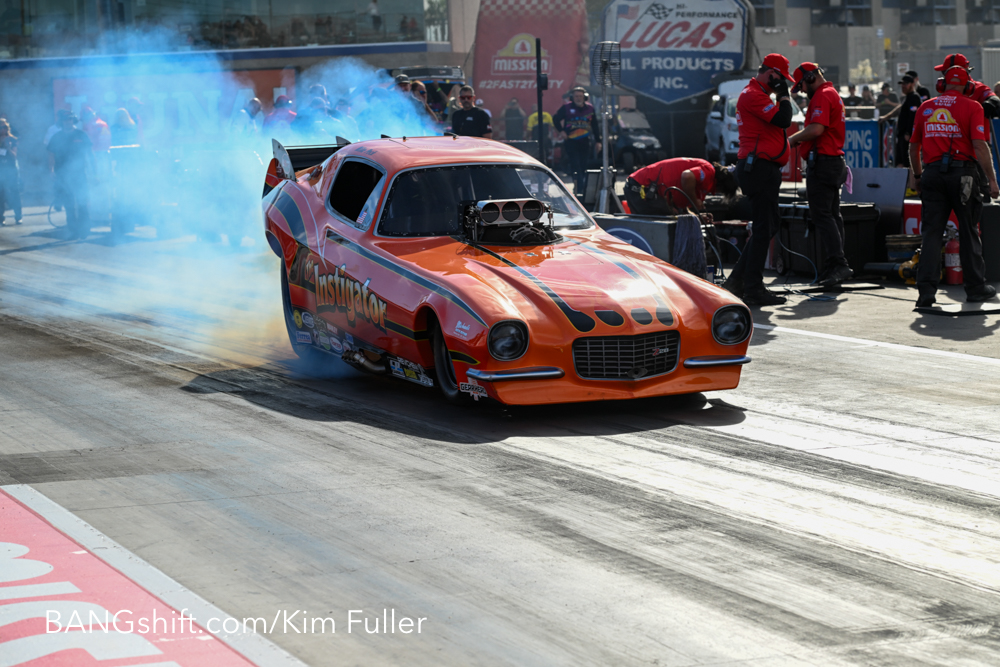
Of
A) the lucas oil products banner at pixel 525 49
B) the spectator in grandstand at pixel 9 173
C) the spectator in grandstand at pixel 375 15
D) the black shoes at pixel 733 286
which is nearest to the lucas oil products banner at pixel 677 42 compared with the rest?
the lucas oil products banner at pixel 525 49

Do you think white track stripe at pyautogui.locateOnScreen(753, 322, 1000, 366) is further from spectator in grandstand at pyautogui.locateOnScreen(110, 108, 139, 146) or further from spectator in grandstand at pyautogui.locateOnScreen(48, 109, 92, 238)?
spectator in grandstand at pyautogui.locateOnScreen(110, 108, 139, 146)

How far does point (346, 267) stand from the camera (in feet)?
24.6

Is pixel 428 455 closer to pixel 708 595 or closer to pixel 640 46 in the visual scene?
pixel 708 595

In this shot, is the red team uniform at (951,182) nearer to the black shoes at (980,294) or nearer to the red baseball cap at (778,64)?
the black shoes at (980,294)

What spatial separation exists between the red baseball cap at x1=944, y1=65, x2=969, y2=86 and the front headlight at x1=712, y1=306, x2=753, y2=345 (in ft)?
14.9

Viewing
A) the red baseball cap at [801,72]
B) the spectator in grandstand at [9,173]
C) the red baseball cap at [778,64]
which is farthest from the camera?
the spectator in grandstand at [9,173]

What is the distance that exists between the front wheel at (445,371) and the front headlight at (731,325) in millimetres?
1423

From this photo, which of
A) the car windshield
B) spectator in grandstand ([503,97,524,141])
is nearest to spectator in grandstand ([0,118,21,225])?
spectator in grandstand ([503,97,524,141])

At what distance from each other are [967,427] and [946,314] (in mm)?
3848

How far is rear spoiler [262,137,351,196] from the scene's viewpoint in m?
9.36

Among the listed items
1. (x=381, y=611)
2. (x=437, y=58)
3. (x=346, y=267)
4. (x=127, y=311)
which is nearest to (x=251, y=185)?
(x=127, y=311)

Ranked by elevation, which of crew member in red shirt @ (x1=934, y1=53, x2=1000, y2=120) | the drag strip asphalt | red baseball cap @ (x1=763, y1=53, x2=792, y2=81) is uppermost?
red baseball cap @ (x1=763, y1=53, x2=792, y2=81)

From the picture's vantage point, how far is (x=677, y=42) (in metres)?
27.8

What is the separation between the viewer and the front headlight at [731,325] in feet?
22.1
